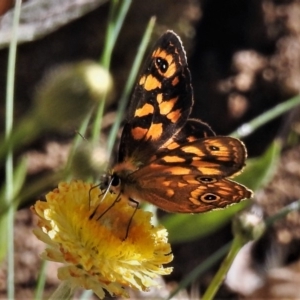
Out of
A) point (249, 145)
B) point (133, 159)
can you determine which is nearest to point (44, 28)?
point (249, 145)

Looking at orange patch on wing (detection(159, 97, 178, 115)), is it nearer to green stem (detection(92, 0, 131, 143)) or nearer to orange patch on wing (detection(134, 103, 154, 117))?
orange patch on wing (detection(134, 103, 154, 117))

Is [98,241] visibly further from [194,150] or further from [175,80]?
[175,80]

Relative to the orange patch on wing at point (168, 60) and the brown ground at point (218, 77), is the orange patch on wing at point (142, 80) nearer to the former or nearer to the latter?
the orange patch on wing at point (168, 60)

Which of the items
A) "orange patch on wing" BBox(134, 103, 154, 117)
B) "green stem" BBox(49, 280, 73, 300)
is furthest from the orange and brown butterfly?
"green stem" BBox(49, 280, 73, 300)

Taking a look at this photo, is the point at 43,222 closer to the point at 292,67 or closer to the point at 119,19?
the point at 119,19

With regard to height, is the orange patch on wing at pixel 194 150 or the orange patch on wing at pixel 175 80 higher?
the orange patch on wing at pixel 175 80

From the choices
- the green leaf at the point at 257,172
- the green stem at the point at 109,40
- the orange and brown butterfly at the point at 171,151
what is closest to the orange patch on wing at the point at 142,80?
the orange and brown butterfly at the point at 171,151
